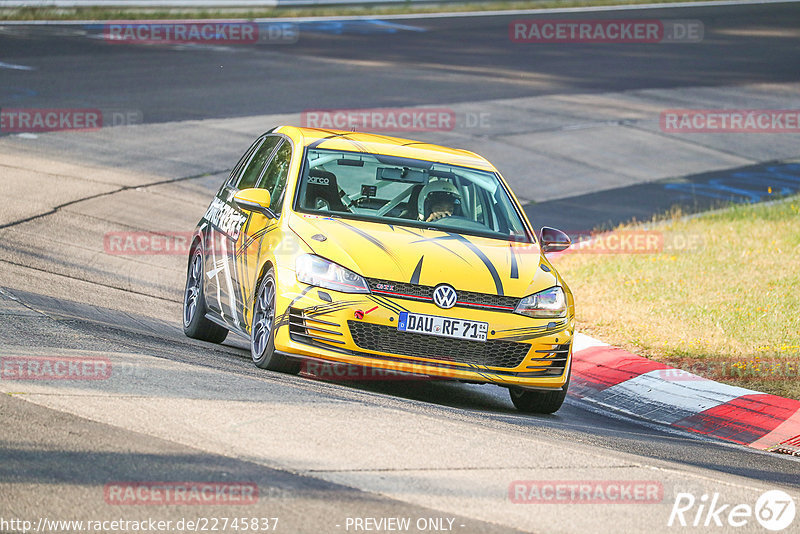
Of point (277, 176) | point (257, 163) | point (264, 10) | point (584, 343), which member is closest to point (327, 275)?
point (277, 176)

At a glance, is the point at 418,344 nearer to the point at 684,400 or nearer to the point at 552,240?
the point at 552,240

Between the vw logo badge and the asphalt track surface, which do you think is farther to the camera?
the vw logo badge

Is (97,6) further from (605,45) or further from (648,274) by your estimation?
(648,274)

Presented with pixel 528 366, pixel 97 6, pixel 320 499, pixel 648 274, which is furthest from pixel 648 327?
pixel 97 6

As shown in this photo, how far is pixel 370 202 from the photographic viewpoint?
8875 millimetres

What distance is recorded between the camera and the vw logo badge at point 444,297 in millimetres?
7633

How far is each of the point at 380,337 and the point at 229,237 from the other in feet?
6.65

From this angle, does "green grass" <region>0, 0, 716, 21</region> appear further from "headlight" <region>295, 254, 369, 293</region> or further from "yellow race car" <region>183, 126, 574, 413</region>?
"headlight" <region>295, 254, 369, 293</region>

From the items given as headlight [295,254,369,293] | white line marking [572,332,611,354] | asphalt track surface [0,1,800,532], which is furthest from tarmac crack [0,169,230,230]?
white line marking [572,332,611,354]

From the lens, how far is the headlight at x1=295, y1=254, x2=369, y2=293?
7.64 metres

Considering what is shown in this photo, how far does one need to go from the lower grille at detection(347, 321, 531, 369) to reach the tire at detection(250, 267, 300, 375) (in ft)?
1.79

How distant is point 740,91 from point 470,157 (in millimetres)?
19629

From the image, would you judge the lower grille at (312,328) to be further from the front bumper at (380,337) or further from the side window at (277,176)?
the side window at (277,176)

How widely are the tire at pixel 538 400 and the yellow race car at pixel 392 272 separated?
1 cm
